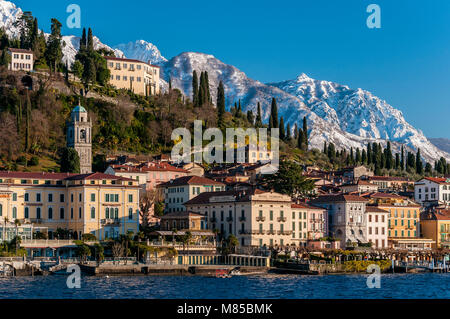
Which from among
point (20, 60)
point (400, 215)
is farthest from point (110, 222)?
point (20, 60)

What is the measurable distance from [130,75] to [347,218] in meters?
68.0

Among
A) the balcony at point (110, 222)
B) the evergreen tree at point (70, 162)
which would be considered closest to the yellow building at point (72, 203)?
the balcony at point (110, 222)

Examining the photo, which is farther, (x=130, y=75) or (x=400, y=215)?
(x=130, y=75)

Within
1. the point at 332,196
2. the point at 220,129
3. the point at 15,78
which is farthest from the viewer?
the point at 220,129

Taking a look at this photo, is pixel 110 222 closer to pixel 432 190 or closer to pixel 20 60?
pixel 20 60

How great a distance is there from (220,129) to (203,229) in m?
60.7

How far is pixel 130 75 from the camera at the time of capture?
15375 centimetres

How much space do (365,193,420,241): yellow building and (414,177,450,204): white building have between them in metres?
22.5

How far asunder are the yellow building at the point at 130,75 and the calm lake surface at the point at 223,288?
83.7 meters

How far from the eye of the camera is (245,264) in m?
83.6

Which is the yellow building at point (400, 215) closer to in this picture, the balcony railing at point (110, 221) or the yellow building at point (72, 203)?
the yellow building at point (72, 203)

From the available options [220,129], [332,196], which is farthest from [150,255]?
[220,129]

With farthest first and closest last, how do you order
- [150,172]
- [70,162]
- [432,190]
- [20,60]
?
[20,60], [432,190], [150,172], [70,162]

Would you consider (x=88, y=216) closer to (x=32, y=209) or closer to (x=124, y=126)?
(x=32, y=209)
